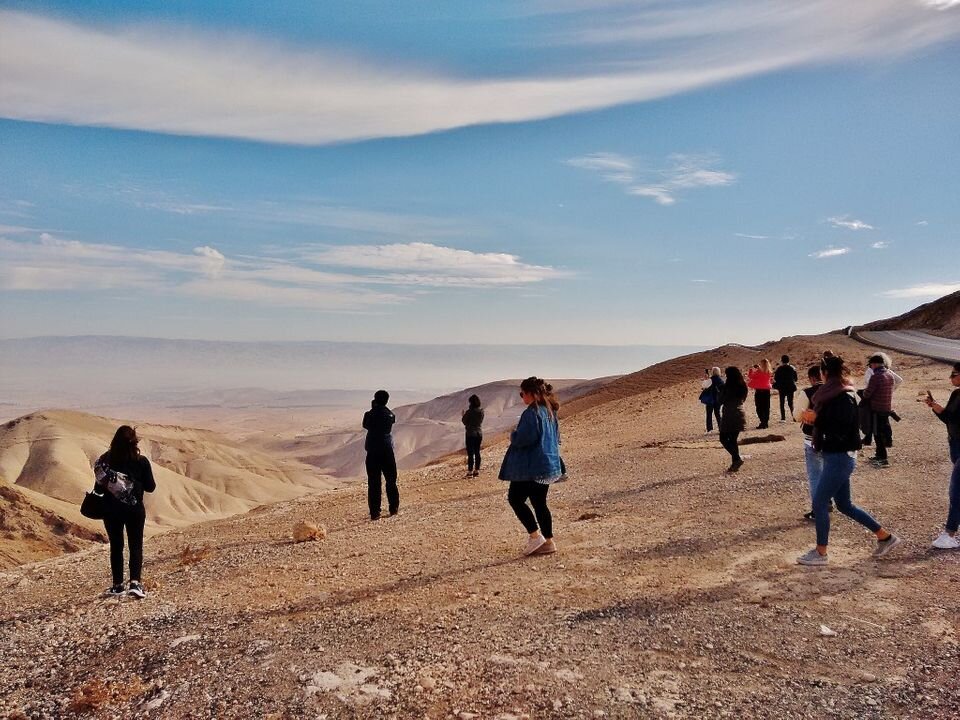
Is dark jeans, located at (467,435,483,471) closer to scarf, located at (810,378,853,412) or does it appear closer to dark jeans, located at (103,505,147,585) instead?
dark jeans, located at (103,505,147,585)

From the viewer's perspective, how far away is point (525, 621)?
652 cm

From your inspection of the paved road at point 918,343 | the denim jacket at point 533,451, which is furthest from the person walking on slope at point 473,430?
the paved road at point 918,343

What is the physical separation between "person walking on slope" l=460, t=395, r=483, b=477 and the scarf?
7.77 m

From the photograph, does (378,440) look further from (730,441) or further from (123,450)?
(730,441)

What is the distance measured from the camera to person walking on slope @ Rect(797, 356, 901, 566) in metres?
7.05

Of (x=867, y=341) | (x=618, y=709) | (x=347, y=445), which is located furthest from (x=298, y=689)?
(x=347, y=445)

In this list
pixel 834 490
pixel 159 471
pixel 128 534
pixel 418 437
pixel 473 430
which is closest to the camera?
pixel 834 490

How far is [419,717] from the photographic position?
500 cm

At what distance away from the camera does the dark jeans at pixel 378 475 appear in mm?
11344

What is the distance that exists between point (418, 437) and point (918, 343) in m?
101

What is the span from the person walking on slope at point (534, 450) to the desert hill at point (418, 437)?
94900 mm

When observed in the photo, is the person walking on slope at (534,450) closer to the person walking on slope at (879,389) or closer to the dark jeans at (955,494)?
the dark jeans at (955,494)

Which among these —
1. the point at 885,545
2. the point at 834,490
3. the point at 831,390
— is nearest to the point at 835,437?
the point at 831,390

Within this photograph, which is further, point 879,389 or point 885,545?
point 879,389
